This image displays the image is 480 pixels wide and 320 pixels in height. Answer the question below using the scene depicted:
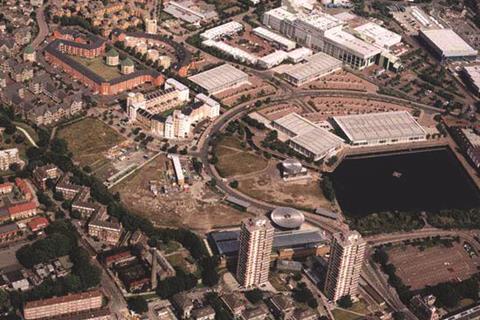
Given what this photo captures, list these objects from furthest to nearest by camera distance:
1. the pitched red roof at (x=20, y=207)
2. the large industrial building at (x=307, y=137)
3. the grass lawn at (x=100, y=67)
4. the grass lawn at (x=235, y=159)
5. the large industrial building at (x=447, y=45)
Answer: the large industrial building at (x=447, y=45) → the grass lawn at (x=100, y=67) → the large industrial building at (x=307, y=137) → the grass lawn at (x=235, y=159) → the pitched red roof at (x=20, y=207)

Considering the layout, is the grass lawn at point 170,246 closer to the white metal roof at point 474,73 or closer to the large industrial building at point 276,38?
the large industrial building at point 276,38

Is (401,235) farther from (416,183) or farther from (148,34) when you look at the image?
(148,34)

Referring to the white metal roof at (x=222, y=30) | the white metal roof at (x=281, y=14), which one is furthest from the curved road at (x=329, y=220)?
the white metal roof at (x=281, y=14)

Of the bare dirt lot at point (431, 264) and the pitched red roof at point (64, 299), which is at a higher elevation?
the pitched red roof at point (64, 299)

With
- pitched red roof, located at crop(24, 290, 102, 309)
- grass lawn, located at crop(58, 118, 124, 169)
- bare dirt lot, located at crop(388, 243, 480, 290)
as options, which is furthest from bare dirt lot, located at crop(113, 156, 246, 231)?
bare dirt lot, located at crop(388, 243, 480, 290)

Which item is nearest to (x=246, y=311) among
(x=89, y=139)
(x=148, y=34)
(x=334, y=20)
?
(x=89, y=139)

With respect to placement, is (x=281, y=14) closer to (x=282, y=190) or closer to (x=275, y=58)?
(x=275, y=58)

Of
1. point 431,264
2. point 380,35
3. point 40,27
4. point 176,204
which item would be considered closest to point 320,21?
point 380,35
